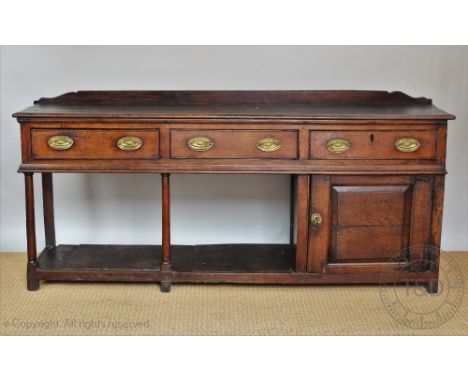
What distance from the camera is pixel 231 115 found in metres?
4.00

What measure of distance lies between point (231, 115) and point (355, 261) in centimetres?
86

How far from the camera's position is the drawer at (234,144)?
4020 millimetres

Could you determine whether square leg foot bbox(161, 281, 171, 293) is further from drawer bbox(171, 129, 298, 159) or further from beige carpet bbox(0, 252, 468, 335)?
drawer bbox(171, 129, 298, 159)

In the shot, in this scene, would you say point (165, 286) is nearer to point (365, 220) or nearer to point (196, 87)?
point (365, 220)

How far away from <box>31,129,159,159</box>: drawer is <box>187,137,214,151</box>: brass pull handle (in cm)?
15

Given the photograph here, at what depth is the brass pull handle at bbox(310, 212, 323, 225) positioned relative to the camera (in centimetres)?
412

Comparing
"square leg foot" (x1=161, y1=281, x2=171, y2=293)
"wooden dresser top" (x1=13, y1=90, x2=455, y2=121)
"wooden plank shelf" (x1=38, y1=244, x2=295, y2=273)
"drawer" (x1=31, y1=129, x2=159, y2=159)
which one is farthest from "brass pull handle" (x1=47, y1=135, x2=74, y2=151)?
"square leg foot" (x1=161, y1=281, x2=171, y2=293)

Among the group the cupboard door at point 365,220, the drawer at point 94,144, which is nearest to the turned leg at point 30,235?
the drawer at point 94,144

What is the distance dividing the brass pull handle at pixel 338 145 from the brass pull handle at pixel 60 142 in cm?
110

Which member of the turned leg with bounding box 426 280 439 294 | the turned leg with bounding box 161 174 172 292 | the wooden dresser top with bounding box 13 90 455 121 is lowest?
the turned leg with bounding box 426 280 439 294

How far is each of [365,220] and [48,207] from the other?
151cm

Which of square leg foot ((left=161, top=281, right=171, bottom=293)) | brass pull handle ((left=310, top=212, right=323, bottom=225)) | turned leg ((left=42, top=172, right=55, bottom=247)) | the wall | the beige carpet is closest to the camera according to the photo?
the beige carpet

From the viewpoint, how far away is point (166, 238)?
4.19 m

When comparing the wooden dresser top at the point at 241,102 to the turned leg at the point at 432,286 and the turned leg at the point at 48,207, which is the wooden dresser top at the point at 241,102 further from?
the turned leg at the point at 432,286
